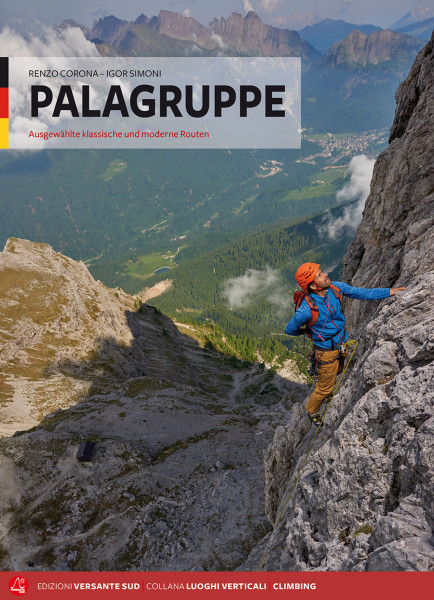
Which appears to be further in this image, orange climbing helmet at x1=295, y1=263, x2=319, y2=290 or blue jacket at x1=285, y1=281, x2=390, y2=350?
blue jacket at x1=285, y1=281, x2=390, y2=350

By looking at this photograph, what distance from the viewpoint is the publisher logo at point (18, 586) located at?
13.2 meters

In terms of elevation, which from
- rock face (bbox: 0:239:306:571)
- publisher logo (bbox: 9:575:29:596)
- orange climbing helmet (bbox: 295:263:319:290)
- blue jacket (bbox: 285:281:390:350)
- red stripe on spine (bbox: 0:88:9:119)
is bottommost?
rock face (bbox: 0:239:306:571)

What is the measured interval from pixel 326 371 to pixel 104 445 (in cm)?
3557

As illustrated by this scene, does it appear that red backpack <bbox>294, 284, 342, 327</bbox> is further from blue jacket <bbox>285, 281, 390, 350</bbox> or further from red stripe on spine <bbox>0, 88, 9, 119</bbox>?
red stripe on spine <bbox>0, 88, 9, 119</bbox>

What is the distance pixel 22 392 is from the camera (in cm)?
6366

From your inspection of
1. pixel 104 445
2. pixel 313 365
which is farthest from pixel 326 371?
pixel 104 445

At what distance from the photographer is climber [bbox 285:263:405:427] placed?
44.0 feet

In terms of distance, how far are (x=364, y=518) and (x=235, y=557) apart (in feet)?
73.2

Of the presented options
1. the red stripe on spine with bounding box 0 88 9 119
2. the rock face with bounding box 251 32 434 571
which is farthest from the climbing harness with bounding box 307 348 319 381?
the red stripe on spine with bounding box 0 88 9 119

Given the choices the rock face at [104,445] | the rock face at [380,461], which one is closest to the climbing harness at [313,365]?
the rock face at [380,461]

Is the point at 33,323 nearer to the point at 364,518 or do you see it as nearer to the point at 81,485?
the point at 81,485

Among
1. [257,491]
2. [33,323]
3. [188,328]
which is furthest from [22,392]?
[188,328]

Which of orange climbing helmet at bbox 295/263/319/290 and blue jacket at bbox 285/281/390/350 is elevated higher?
orange climbing helmet at bbox 295/263/319/290

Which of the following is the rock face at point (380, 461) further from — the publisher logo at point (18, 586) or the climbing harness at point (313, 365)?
the publisher logo at point (18, 586)
